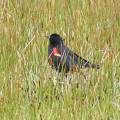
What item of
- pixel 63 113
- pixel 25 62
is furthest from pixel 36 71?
pixel 63 113

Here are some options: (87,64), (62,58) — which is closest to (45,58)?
(62,58)

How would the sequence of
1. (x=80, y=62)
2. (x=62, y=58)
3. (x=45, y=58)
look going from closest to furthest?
(x=80, y=62) → (x=62, y=58) → (x=45, y=58)

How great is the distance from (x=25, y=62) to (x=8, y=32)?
2.60 ft

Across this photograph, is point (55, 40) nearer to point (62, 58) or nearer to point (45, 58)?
point (45, 58)

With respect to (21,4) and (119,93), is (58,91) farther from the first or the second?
(21,4)

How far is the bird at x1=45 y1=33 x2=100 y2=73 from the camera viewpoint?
14.4ft

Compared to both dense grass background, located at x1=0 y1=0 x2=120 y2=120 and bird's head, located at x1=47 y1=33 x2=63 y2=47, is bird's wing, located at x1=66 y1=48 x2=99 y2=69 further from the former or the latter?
bird's head, located at x1=47 y1=33 x2=63 y2=47

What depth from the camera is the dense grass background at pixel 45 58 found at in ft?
12.3

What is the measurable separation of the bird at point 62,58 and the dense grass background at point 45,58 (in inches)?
2.6

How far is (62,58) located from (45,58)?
11.8 inches

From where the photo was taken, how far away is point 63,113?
11.9ft

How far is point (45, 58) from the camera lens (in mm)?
4926

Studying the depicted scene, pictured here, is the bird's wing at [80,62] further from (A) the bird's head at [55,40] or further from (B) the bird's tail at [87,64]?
(A) the bird's head at [55,40]

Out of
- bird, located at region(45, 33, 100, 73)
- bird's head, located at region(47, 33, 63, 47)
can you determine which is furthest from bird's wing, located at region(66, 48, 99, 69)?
bird's head, located at region(47, 33, 63, 47)
